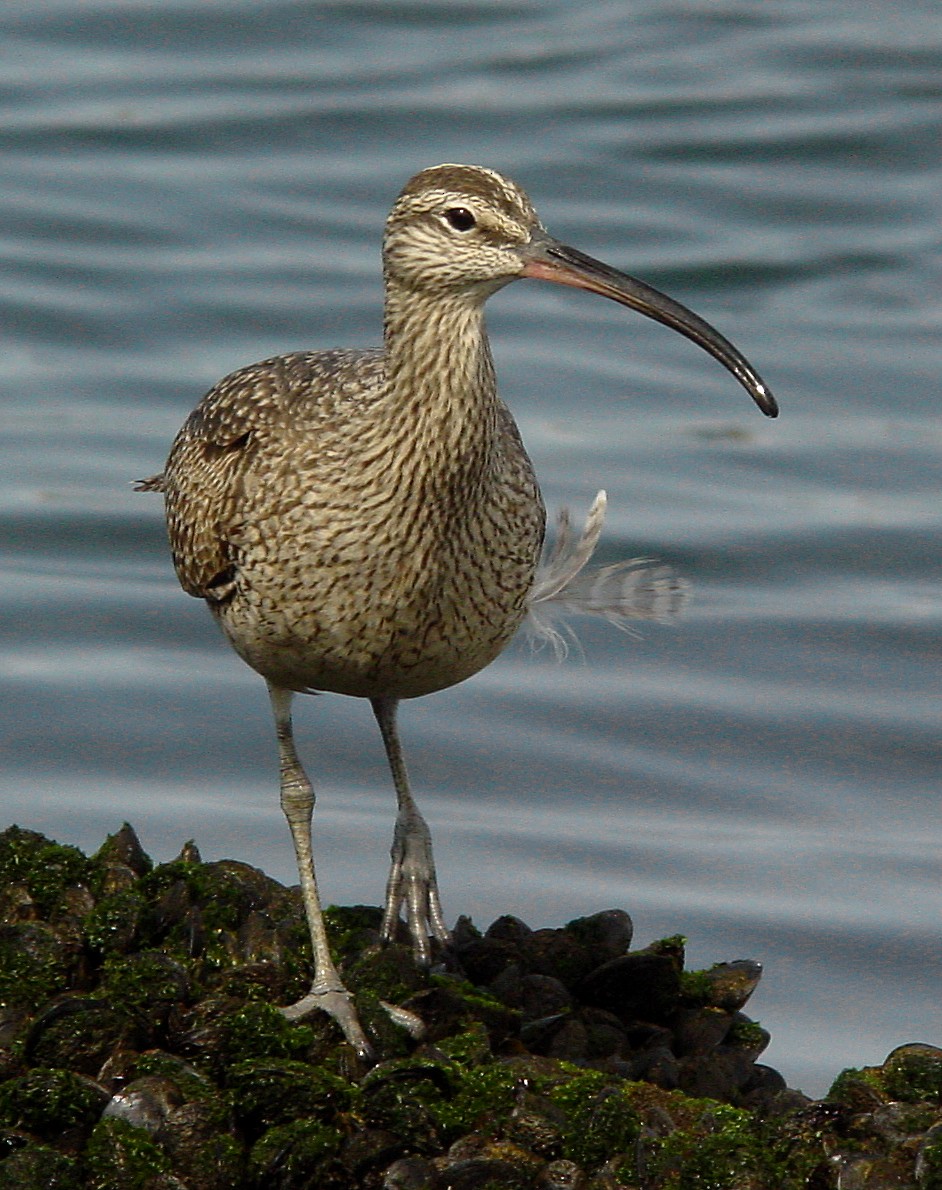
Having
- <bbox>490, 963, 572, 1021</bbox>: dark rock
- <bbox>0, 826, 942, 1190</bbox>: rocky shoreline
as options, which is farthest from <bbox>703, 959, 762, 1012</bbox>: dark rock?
<bbox>490, 963, 572, 1021</bbox>: dark rock

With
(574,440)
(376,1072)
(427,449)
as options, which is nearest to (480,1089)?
(376,1072)

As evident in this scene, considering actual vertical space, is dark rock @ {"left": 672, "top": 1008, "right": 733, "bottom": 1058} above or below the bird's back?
below

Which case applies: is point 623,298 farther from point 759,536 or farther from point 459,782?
point 759,536

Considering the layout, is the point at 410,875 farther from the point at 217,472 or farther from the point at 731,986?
the point at 217,472

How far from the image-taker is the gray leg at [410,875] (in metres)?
8.96

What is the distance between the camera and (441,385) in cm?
790

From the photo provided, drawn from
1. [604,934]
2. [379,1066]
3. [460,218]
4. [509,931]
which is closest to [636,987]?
[604,934]

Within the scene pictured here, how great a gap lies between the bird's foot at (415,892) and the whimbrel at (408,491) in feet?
1.95

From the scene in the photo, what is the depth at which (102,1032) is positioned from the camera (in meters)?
7.43

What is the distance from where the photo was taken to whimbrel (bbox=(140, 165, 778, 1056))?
772 centimetres

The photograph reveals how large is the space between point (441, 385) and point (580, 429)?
9.02m

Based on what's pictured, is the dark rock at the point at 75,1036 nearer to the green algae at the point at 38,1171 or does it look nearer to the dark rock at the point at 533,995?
the green algae at the point at 38,1171

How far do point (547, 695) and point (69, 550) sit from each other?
3576 millimetres

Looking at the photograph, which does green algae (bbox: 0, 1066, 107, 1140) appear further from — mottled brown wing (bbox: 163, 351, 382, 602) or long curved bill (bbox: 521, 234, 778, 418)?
long curved bill (bbox: 521, 234, 778, 418)
